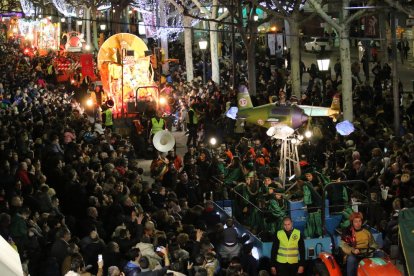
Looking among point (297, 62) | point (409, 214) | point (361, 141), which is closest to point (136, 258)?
point (409, 214)

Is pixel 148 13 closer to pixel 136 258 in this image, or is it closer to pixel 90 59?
pixel 90 59

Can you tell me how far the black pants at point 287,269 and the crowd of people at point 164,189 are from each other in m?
0.11

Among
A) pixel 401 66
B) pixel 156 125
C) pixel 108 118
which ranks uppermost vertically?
pixel 401 66

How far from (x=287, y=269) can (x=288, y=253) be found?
23 centimetres

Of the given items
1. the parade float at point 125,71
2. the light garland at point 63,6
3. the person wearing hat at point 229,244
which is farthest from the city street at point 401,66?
the light garland at point 63,6

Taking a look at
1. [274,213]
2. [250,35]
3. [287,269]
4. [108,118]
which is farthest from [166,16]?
[287,269]

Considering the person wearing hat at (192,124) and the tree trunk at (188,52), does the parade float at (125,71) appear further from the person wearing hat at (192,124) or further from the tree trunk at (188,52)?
the tree trunk at (188,52)

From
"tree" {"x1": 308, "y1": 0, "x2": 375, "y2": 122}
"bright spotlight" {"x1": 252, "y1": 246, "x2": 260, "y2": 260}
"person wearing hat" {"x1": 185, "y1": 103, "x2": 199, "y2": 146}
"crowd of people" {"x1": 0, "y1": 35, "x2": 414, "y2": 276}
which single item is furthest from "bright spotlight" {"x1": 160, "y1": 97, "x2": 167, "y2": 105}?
"bright spotlight" {"x1": 252, "y1": 246, "x2": 260, "y2": 260}

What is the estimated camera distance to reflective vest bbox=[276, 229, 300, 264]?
1098cm

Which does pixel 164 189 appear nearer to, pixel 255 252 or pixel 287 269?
pixel 255 252

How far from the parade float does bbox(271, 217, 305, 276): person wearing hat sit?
53.2 feet

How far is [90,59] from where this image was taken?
36.3 meters

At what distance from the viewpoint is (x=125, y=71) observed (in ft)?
92.7

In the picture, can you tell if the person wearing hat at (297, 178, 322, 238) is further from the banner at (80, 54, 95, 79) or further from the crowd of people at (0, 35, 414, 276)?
the banner at (80, 54, 95, 79)
